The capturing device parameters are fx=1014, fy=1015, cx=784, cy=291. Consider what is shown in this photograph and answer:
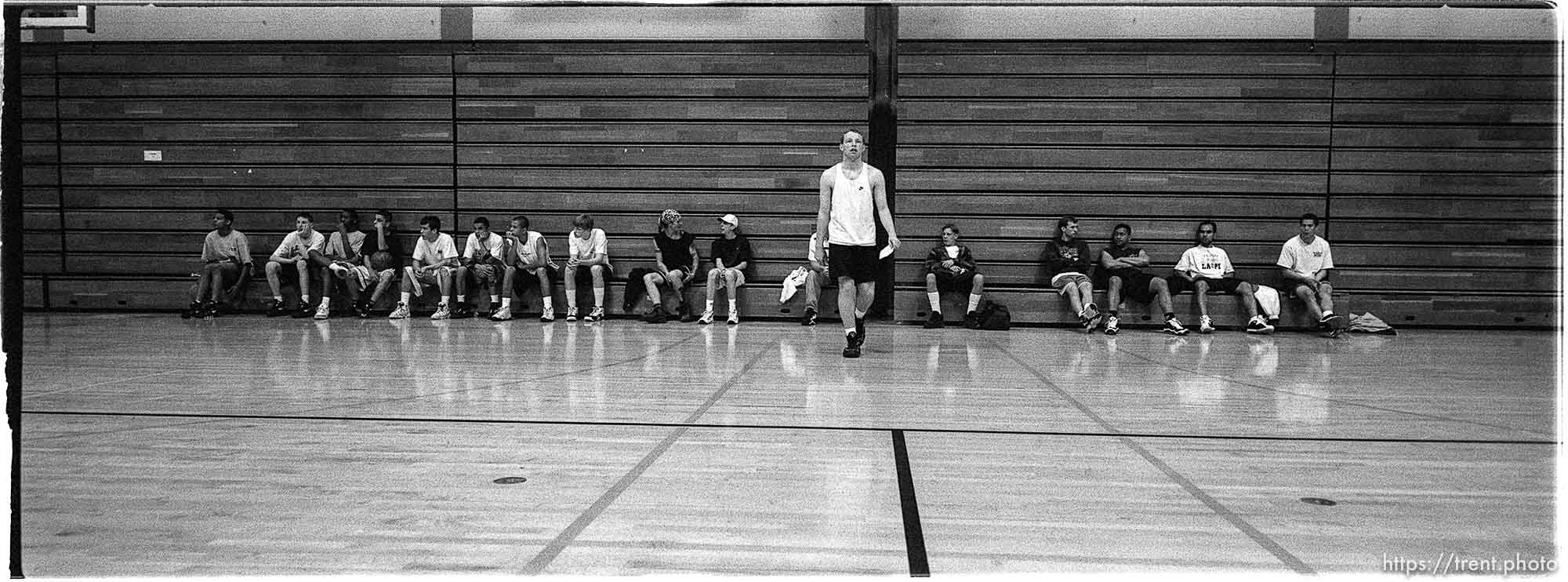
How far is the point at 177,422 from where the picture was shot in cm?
353

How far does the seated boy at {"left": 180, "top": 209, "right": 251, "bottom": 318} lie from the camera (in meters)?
9.93

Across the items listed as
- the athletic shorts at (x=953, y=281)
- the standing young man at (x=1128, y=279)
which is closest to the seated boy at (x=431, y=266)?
the athletic shorts at (x=953, y=281)

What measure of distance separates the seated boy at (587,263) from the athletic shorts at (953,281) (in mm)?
3175

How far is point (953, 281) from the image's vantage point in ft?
31.1

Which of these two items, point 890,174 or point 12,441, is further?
point 890,174

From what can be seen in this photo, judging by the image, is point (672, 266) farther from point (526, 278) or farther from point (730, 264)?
point (526, 278)

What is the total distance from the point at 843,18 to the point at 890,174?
5.27ft

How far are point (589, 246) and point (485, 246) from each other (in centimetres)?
102

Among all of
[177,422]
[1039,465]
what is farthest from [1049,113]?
[177,422]

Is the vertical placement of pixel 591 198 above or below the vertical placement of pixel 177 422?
above

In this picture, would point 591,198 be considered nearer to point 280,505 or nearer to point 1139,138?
point 1139,138

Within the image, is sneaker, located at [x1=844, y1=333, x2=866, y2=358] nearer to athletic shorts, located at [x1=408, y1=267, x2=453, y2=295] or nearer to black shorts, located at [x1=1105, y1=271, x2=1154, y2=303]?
black shorts, located at [x1=1105, y1=271, x2=1154, y2=303]

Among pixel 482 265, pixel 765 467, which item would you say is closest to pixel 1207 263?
pixel 482 265

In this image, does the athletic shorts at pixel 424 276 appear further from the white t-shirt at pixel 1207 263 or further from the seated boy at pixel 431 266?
the white t-shirt at pixel 1207 263
